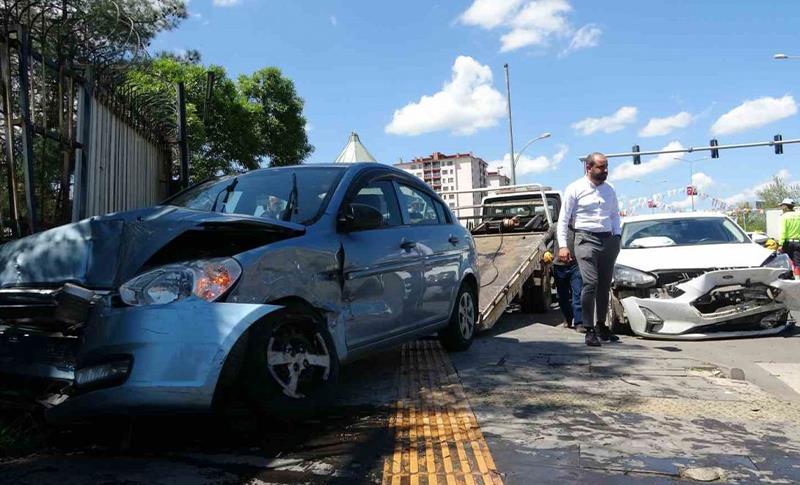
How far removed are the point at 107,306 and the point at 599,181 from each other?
4.84 metres

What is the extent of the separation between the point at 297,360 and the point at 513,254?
5801 millimetres

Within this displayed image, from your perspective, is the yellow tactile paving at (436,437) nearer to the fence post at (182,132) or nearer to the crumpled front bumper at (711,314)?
the crumpled front bumper at (711,314)

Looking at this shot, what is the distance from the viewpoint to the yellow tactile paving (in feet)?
9.36

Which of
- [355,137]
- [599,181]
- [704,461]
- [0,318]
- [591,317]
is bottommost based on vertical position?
[704,461]

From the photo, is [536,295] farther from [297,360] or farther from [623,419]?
[297,360]

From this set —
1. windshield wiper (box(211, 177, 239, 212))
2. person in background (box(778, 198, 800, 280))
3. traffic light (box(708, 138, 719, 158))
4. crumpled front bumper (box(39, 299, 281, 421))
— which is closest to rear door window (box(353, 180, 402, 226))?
windshield wiper (box(211, 177, 239, 212))

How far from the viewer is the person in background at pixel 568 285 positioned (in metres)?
6.82

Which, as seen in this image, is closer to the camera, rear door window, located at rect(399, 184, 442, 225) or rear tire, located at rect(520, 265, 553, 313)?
rear door window, located at rect(399, 184, 442, 225)

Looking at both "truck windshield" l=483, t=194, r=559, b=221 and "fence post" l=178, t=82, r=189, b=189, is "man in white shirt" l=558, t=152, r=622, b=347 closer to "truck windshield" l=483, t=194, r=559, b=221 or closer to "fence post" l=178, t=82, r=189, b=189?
"truck windshield" l=483, t=194, r=559, b=221

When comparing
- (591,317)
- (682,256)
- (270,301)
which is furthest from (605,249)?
(270,301)

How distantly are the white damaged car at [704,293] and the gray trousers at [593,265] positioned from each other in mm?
800

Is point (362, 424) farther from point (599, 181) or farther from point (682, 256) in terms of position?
point (682, 256)

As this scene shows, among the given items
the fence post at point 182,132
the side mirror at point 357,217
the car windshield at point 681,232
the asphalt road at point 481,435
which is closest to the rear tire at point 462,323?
the asphalt road at point 481,435

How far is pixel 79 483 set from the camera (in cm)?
268
